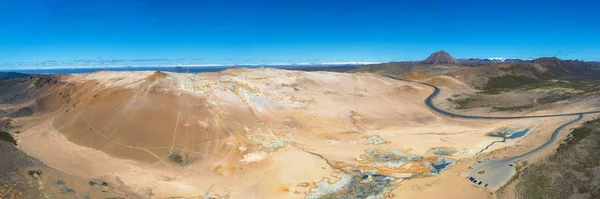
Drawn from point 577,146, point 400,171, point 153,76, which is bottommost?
point 400,171

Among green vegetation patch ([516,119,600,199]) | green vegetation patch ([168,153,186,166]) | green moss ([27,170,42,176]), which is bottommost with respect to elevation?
green vegetation patch ([168,153,186,166])

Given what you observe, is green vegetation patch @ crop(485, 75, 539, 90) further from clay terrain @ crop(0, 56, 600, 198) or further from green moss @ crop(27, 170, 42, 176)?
green moss @ crop(27, 170, 42, 176)

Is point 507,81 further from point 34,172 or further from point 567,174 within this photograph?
point 34,172

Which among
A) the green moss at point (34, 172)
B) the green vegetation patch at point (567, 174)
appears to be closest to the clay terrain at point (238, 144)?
the green moss at point (34, 172)

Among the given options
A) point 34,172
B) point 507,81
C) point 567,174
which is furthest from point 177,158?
point 507,81

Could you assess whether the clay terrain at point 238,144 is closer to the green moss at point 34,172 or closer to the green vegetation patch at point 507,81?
the green moss at point 34,172

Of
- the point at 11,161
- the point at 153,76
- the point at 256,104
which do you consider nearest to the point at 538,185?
the point at 256,104

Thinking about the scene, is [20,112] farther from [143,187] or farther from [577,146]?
[577,146]

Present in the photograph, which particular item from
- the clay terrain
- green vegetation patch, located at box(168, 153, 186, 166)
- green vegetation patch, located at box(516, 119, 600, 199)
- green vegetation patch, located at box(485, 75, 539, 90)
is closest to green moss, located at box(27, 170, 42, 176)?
the clay terrain
